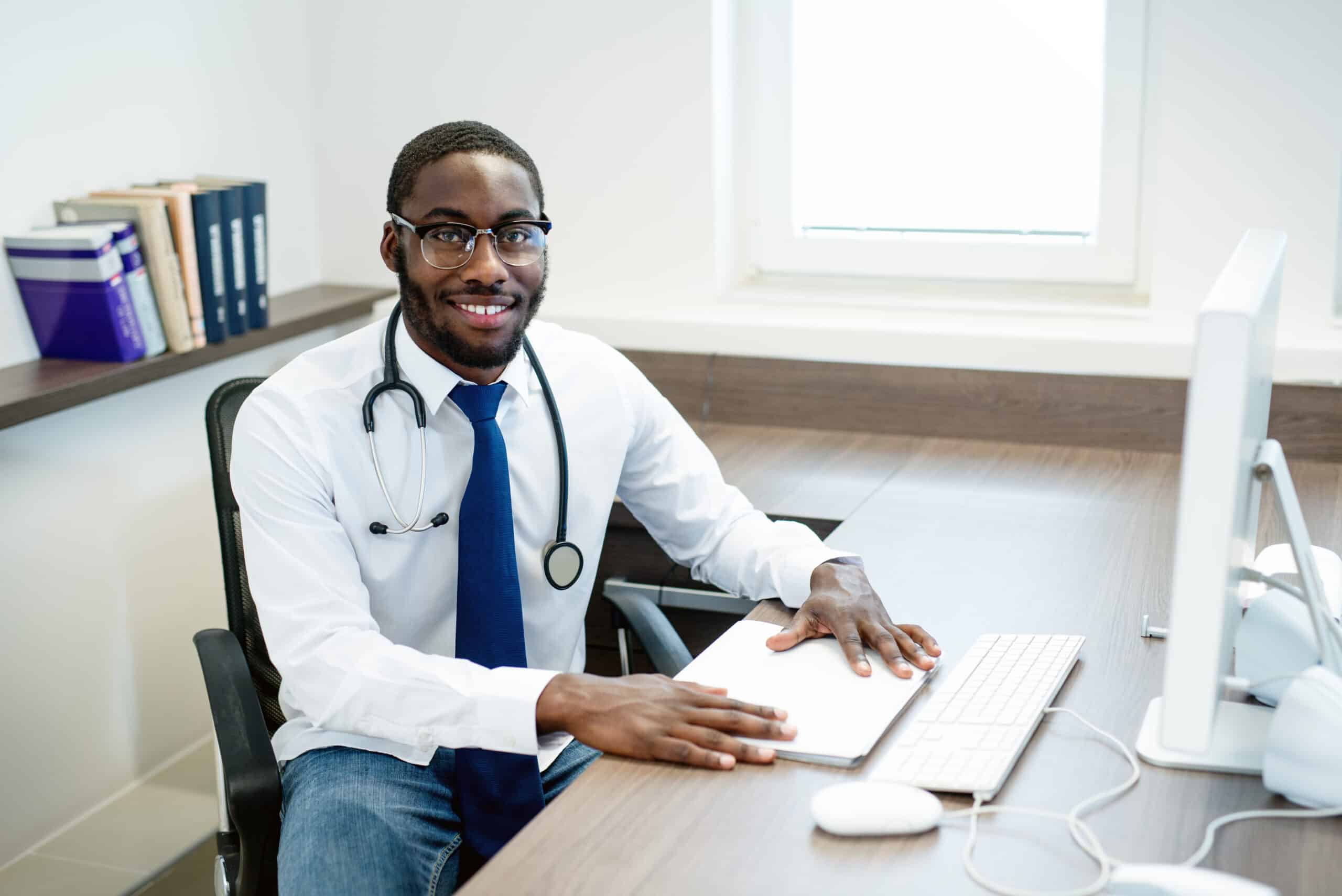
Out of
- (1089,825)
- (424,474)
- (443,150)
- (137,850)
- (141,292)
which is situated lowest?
(137,850)

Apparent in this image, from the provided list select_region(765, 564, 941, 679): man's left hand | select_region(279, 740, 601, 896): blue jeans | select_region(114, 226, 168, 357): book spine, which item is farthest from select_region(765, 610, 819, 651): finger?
select_region(114, 226, 168, 357): book spine

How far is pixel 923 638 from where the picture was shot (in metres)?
1.34

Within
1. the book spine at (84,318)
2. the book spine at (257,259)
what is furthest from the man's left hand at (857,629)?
the book spine at (257,259)

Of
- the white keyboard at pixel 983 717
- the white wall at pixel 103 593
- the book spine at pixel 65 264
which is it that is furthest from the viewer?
the white wall at pixel 103 593

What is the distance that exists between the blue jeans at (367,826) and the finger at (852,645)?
1.39 ft

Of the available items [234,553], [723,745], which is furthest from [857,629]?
[234,553]

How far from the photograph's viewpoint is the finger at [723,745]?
1.12m

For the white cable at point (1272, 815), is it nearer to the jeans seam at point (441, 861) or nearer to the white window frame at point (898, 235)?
the jeans seam at point (441, 861)

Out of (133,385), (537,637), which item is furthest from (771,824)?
(133,385)

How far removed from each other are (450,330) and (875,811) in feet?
2.46

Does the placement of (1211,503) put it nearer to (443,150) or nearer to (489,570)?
(489,570)

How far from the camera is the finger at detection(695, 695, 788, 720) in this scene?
1167 mm

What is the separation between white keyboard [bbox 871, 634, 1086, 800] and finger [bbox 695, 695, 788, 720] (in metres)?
0.10

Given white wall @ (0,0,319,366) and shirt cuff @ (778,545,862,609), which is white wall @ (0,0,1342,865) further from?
shirt cuff @ (778,545,862,609)
